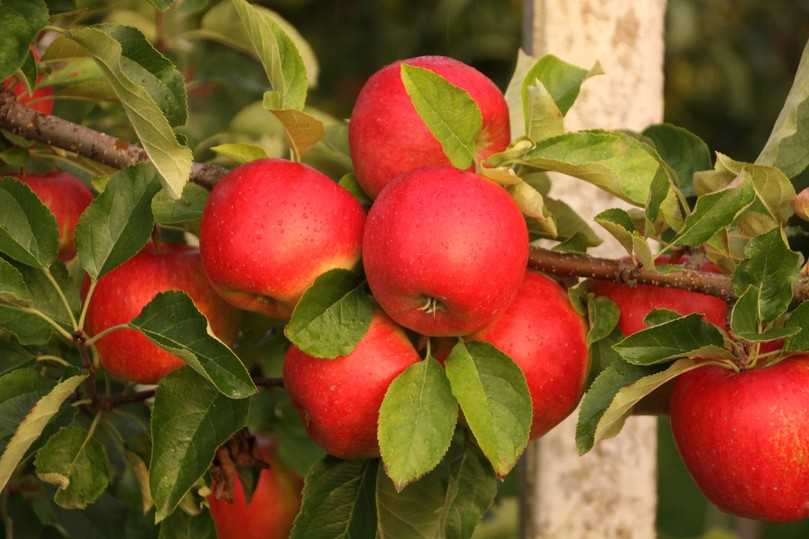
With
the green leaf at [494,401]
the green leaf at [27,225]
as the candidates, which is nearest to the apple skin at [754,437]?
the green leaf at [494,401]

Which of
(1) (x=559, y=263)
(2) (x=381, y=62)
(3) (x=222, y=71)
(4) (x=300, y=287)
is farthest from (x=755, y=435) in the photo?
(2) (x=381, y=62)

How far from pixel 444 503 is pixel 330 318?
173 millimetres

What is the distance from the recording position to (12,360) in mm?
901

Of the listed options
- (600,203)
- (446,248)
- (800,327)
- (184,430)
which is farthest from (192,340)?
(600,203)

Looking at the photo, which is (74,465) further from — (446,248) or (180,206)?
(446,248)

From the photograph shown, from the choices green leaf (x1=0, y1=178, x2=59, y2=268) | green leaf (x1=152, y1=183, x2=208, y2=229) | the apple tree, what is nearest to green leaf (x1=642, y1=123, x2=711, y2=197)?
the apple tree

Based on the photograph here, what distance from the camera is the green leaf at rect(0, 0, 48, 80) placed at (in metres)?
0.76

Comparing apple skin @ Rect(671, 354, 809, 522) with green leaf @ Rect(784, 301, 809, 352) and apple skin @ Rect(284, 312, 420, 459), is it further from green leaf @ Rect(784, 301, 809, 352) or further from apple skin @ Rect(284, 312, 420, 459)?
apple skin @ Rect(284, 312, 420, 459)

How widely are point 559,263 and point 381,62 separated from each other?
2.30 m

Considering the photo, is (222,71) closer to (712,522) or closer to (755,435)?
(755,435)

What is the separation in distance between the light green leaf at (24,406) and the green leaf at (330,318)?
154 mm

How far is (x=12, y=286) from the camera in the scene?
811 millimetres

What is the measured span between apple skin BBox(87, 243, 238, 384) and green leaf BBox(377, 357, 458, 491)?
0.18 metres

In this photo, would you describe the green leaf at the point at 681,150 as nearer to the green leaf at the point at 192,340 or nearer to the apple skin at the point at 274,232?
the apple skin at the point at 274,232
